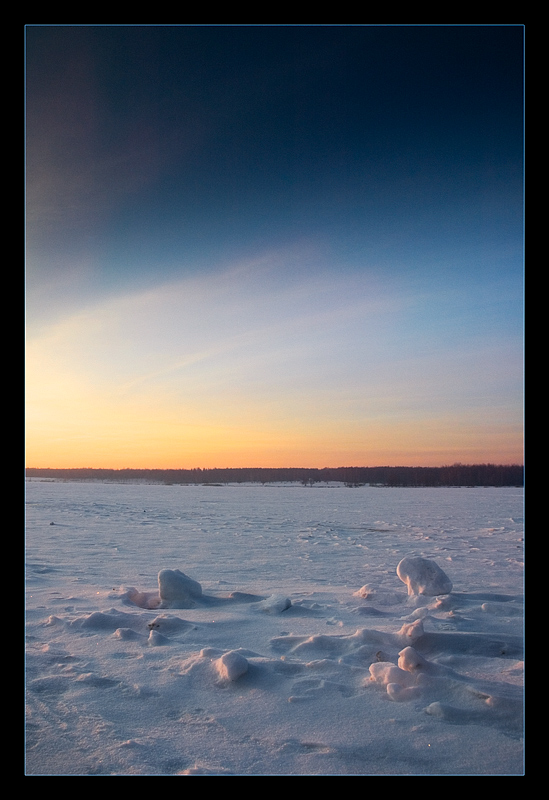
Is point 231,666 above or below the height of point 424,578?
above

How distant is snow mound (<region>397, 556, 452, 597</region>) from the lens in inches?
165

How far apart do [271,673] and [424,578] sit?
83.7 inches

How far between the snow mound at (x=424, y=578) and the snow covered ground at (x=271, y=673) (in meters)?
0.04

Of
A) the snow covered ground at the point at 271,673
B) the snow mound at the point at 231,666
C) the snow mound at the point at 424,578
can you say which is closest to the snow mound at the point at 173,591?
the snow covered ground at the point at 271,673

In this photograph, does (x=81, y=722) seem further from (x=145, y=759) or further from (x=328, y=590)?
(x=328, y=590)

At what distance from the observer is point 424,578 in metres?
4.24

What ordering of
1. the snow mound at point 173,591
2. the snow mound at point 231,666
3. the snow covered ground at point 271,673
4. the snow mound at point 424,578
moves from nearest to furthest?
the snow covered ground at point 271,673 < the snow mound at point 231,666 < the snow mound at point 173,591 < the snow mound at point 424,578

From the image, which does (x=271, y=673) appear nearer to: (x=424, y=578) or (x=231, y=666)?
(x=231, y=666)

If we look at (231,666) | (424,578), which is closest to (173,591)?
(231,666)

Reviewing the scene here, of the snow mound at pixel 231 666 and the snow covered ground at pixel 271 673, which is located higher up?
the snow mound at pixel 231 666

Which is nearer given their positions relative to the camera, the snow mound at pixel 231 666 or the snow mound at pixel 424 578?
the snow mound at pixel 231 666

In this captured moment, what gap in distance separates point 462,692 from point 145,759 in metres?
1.44

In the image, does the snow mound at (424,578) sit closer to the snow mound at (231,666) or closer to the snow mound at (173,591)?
the snow mound at (173,591)

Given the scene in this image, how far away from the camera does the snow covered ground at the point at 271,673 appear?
6.24 feet
